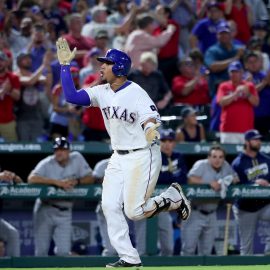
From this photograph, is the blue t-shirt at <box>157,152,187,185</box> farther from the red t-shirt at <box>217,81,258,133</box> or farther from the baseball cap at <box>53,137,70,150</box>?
the red t-shirt at <box>217,81,258,133</box>

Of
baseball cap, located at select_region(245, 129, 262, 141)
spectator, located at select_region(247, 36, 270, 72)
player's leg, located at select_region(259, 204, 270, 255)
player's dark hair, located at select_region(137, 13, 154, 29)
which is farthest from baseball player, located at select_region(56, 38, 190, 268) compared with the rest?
spectator, located at select_region(247, 36, 270, 72)

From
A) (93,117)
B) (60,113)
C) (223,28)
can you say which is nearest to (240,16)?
(223,28)

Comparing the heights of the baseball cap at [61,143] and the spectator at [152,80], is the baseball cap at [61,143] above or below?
below

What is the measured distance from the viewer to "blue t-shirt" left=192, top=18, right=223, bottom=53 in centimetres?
1589

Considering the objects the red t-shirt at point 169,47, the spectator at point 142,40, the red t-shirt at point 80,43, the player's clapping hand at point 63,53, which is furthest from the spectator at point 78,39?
the player's clapping hand at point 63,53

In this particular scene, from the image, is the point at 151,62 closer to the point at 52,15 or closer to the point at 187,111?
the point at 187,111

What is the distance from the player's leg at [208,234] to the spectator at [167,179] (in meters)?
0.39

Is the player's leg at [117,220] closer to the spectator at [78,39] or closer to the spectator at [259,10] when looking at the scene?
the spectator at [78,39]

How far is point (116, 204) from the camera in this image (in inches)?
352

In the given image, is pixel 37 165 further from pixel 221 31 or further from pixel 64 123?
pixel 221 31

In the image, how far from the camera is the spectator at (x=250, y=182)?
40.6 ft

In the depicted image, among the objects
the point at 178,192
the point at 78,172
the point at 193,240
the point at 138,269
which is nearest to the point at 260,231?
the point at 193,240

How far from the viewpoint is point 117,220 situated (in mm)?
8914

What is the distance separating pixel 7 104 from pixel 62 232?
2.19 metres
